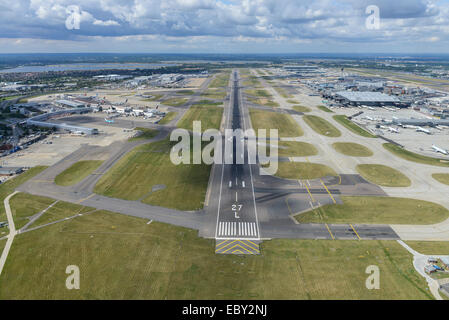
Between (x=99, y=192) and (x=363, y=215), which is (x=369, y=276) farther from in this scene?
(x=99, y=192)

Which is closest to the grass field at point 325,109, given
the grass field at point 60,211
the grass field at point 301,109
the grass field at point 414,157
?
the grass field at point 301,109

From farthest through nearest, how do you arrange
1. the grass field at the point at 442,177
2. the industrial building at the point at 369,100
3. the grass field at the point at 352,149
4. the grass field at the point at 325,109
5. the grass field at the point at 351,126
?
1. the industrial building at the point at 369,100
2. the grass field at the point at 325,109
3. the grass field at the point at 351,126
4. the grass field at the point at 352,149
5. the grass field at the point at 442,177

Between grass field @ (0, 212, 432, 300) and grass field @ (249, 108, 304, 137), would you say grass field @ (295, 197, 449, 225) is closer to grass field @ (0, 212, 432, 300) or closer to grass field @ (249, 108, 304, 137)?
grass field @ (0, 212, 432, 300)

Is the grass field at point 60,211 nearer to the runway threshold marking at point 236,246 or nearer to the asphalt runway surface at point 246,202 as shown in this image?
the asphalt runway surface at point 246,202

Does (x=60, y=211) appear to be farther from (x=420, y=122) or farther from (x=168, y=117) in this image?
(x=420, y=122)

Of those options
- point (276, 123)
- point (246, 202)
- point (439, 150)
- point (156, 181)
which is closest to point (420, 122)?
point (439, 150)

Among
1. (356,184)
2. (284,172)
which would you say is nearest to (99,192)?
(284,172)
